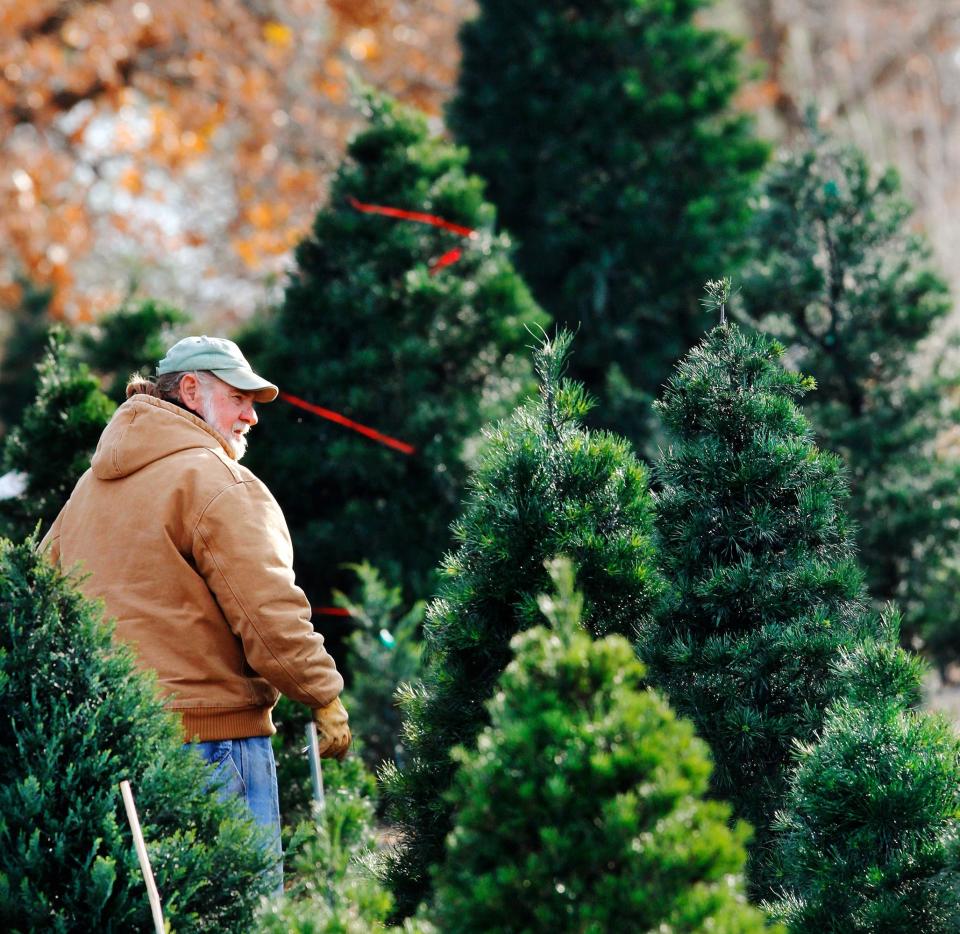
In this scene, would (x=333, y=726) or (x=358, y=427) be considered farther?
(x=358, y=427)

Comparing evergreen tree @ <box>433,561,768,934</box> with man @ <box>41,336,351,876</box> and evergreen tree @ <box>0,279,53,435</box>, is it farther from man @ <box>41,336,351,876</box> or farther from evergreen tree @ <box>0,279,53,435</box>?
evergreen tree @ <box>0,279,53,435</box>

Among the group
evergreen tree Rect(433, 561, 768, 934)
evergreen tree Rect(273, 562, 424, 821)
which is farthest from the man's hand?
evergreen tree Rect(273, 562, 424, 821)

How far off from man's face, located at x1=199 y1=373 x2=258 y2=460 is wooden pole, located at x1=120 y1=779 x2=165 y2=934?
124 centimetres

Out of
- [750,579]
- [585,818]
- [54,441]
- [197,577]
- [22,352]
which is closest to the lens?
[585,818]

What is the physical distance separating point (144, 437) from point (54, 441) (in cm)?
193

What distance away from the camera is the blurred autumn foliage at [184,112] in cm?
1467

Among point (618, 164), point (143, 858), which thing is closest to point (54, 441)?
point (143, 858)

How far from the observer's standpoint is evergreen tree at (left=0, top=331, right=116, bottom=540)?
5152mm

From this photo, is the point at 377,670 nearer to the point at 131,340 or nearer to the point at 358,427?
the point at 358,427

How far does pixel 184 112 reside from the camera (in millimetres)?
15602

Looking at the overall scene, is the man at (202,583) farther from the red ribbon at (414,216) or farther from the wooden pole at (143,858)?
the red ribbon at (414,216)

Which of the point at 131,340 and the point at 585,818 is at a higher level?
the point at 131,340

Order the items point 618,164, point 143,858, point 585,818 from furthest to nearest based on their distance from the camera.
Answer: point 618,164 < point 143,858 < point 585,818

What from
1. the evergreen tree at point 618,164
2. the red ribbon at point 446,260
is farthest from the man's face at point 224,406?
the evergreen tree at point 618,164
